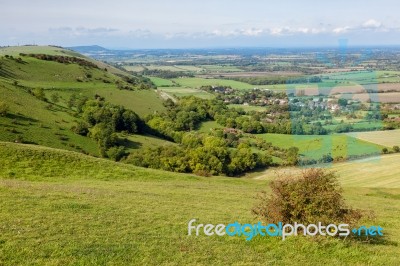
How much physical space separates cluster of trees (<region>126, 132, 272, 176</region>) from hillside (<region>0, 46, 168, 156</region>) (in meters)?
13.6

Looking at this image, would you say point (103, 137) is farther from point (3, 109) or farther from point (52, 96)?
point (52, 96)

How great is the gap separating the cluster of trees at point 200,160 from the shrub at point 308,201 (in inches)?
2115

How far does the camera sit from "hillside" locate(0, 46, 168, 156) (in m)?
80.6

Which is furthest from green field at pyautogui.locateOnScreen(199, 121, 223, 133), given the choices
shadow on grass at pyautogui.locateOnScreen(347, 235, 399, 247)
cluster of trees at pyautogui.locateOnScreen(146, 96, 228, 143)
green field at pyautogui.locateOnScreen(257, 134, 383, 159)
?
shadow on grass at pyautogui.locateOnScreen(347, 235, 399, 247)

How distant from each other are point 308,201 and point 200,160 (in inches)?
2495

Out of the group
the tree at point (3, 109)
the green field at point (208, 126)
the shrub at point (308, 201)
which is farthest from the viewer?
the green field at point (208, 126)

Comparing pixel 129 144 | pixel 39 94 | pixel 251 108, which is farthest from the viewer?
pixel 251 108

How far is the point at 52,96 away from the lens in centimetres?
11794

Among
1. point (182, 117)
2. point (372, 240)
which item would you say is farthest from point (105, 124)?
point (372, 240)

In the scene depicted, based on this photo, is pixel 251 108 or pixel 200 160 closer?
pixel 200 160

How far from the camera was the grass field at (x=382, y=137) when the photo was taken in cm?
4972

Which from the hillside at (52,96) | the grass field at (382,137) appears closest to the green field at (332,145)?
the grass field at (382,137)

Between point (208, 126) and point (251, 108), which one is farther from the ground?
point (251, 108)

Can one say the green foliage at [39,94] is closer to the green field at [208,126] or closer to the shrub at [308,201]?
the green field at [208,126]
